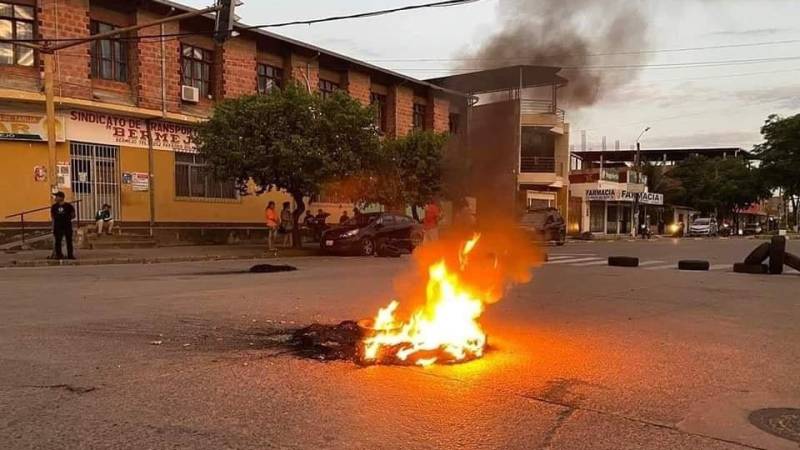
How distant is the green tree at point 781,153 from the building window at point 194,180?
43884mm

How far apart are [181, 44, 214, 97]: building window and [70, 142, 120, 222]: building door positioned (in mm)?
4592

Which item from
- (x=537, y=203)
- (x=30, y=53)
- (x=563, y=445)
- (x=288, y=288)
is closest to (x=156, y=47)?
(x=30, y=53)

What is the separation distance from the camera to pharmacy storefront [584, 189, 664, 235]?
50250mm

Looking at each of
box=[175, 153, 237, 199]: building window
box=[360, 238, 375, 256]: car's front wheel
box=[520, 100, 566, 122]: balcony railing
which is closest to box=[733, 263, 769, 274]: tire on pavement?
box=[360, 238, 375, 256]: car's front wheel

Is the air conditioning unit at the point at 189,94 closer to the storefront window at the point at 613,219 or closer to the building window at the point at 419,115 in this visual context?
the building window at the point at 419,115

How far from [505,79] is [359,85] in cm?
2751

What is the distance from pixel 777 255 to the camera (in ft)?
52.0

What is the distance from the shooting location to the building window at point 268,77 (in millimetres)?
28719

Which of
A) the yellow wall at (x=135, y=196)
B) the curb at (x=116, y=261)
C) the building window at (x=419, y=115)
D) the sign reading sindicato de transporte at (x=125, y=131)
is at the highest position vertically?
the building window at (x=419, y=115)

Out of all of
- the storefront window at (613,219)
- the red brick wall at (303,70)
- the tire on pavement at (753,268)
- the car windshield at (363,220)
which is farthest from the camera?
the storefront window at (613,219)

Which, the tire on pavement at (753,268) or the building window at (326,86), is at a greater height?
the building window at (326,86)

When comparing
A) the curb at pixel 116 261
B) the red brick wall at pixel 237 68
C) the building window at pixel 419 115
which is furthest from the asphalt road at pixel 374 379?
the building window at pixel 419 115

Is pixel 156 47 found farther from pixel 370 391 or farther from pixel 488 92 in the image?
pixel 370 391

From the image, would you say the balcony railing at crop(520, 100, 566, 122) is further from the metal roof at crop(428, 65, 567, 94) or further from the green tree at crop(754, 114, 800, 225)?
the green tree at crop(754, 114, 800, 225)
